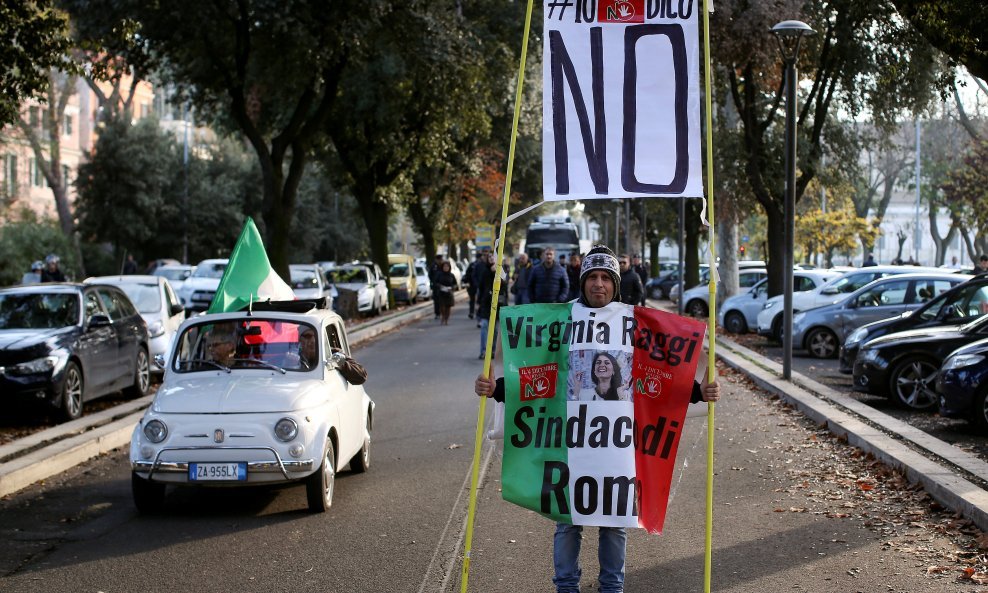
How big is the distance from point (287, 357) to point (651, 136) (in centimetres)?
467

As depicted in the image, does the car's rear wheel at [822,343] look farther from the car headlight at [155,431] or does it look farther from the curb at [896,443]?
the car headlight at [155,431]

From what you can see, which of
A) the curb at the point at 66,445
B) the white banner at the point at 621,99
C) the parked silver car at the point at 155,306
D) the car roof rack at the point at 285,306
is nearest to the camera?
the white banner at the point at 621,99

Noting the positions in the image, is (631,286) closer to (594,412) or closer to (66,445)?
(66,445)

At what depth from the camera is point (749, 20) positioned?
23141mm

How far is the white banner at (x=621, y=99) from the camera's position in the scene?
5582mm

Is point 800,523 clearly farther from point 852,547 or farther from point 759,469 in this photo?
point 759,469

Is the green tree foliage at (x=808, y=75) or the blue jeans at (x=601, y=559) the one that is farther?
the green tree foliage at (x=808, y=75)

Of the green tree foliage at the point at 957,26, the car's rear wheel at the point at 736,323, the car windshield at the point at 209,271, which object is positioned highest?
the green tree foliage at the point at 957,26

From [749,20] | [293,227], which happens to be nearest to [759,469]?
[749,20]

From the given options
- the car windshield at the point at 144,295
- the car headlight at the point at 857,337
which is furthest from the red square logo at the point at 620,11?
the car windshield at the point at 144,295

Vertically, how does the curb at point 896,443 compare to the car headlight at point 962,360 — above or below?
below

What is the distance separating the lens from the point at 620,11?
5.75m

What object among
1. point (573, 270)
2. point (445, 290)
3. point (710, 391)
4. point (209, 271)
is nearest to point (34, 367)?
point (710, 391)

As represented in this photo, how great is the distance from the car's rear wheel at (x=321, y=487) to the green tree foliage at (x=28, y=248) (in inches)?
1426
